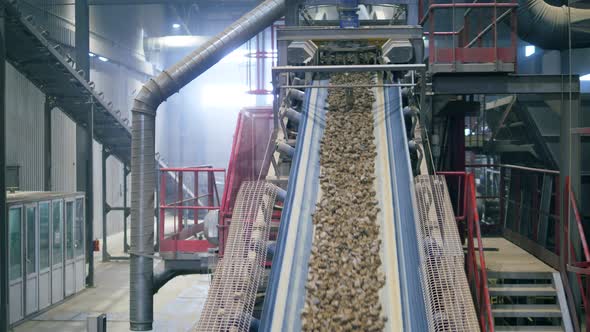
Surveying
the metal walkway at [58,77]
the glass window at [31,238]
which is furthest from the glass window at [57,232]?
the metal walkway at [58,77]

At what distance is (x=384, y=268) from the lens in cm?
489

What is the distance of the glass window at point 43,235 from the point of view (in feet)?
33.6

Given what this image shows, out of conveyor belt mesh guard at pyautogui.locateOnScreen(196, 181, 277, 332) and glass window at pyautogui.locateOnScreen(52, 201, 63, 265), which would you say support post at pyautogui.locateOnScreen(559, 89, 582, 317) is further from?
glass window at pyautogui.locateOnScreen(52, 201, 63, 265)

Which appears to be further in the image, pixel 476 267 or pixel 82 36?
pixel 82 36

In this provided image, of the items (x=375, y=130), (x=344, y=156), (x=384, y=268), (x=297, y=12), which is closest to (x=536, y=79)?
(x=375, y=130)

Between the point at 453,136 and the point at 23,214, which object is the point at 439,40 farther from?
the point at 23,214

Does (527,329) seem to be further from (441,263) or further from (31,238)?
(31,238)

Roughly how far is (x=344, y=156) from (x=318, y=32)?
1.47 meters

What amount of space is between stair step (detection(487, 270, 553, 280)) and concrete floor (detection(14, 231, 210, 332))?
191 inches

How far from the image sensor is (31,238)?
32.6ft

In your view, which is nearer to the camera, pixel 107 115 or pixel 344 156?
pixel 344 156

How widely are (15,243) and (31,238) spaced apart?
524 mm

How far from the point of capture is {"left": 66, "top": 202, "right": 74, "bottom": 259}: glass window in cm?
1140

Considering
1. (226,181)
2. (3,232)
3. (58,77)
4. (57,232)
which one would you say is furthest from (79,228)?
(226,181)
